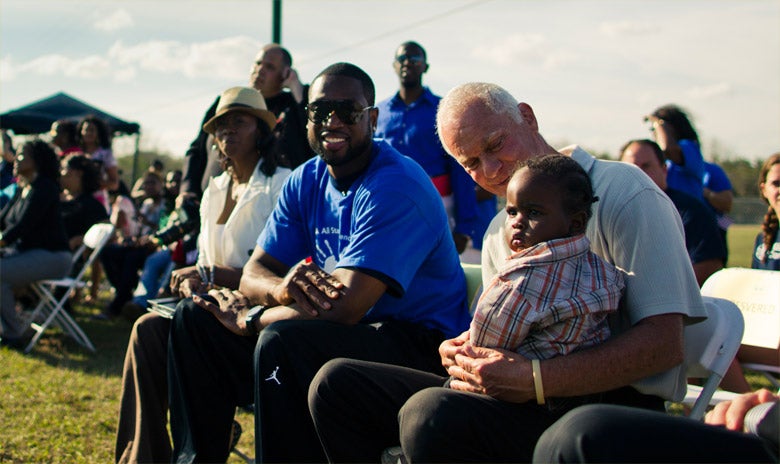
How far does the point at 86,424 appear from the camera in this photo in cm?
476

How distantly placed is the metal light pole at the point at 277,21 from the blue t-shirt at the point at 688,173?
6666 mm

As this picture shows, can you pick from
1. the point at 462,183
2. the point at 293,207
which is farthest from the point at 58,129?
the point at 293,207

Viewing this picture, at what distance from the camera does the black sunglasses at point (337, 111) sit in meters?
3.33

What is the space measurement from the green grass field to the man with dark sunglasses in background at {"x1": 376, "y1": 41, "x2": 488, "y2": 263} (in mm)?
2184

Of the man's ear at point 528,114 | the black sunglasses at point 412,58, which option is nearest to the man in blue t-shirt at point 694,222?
the black sunglasses at point 412,58

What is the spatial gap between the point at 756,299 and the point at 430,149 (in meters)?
2.81

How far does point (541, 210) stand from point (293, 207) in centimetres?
154

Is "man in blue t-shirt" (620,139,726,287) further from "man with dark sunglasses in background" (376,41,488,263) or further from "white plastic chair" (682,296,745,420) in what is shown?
"white plastic chair" (682,296,745,420)

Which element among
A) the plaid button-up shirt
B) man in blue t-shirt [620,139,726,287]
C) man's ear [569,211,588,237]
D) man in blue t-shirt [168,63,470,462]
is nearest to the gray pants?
man in blue t-shirt [168,63,470,462]

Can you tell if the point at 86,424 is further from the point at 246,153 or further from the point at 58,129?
the point at 58,129

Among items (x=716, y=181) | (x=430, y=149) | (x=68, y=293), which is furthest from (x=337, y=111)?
(x=716, y=181)

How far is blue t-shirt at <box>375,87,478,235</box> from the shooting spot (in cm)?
605

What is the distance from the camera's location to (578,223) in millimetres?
2205

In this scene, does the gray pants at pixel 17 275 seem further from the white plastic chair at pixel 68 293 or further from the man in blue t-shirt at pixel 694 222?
the man in blue t-shirt at pixel 694 222
